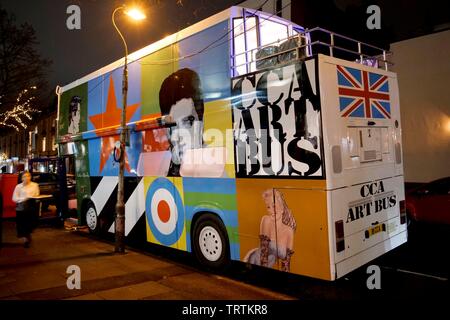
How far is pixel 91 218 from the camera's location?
33.9 ft

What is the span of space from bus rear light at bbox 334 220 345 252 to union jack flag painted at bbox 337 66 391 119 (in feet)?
4.96

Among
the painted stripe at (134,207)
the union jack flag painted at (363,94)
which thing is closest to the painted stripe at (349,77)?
the union jack flag painted at (363,94)

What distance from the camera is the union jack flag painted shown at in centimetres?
523

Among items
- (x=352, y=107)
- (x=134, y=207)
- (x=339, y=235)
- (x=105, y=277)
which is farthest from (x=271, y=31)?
(x=105, y=277)

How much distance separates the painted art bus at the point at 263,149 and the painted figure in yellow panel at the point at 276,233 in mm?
17

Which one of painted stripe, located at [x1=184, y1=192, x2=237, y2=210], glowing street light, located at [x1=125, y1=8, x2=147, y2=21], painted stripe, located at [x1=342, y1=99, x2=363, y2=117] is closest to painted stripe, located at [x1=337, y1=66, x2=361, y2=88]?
painted stripe, located at [x1=342, y1=99, x2=363, y2=117]

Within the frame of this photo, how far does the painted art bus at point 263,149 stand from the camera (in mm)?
4941

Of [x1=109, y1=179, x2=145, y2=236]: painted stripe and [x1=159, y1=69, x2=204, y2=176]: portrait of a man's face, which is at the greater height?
[x1=159, y1=69, x2=204, y2=176]: portrait of a man's face

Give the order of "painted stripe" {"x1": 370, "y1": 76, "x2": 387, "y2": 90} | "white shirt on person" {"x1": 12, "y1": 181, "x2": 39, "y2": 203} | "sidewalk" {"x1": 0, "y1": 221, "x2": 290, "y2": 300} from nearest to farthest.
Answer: "sidewalk" {"x1": 0, "y1": 221, "x2": 290, "y2": 300}
"painted stripe" {"x1": 370, "y1": 76, "x2": 387, "y2": 90}
"white shirt on person" {"x1": 12, "y1": 181, "x2": 39, "y2": 203}

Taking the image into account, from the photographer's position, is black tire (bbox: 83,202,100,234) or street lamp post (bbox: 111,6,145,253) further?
black tire (bbox: 83,202,100,234)

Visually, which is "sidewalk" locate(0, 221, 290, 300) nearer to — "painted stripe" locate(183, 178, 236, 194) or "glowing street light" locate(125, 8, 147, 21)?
"painted stripe" locate(183, 178, 236, 194)

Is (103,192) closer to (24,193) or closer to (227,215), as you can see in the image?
(24,193)

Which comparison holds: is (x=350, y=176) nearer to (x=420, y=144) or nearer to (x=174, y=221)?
(x=174, y=221)
